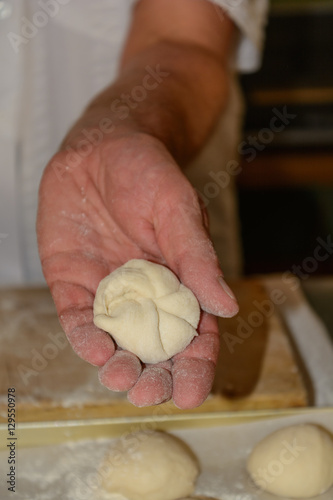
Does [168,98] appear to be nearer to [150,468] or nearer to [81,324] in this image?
[81,324]

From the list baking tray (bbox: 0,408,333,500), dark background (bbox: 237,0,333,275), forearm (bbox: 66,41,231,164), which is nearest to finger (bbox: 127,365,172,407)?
baking tray (bbox: 0,408,333,500)

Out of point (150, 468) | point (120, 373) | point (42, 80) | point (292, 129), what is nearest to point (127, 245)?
point (120, 373)

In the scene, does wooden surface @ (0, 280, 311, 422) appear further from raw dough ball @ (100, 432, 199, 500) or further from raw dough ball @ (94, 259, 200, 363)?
raw dough ball @ (94, 259, 200, 363)

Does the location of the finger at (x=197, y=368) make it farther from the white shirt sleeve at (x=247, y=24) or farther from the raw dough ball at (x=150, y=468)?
the white shirt sleeve at (x=247, y=24)

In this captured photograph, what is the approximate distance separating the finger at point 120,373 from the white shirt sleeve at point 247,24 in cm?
94

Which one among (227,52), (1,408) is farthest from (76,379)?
(227,52)

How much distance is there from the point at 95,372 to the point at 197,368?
504mm

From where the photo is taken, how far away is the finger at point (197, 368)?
83 centimetres

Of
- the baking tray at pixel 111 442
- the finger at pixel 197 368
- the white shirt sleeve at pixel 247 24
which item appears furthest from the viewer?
the white shirt sleeve at pixel 247 24

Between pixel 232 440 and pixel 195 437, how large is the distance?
0.07m

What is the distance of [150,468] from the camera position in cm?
112

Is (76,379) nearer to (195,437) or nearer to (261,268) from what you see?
(195,437)

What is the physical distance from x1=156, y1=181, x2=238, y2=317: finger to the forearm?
0.84 feet

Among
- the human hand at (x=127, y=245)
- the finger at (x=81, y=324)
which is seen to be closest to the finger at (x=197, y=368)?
the human hand at (x=127, y=245)
